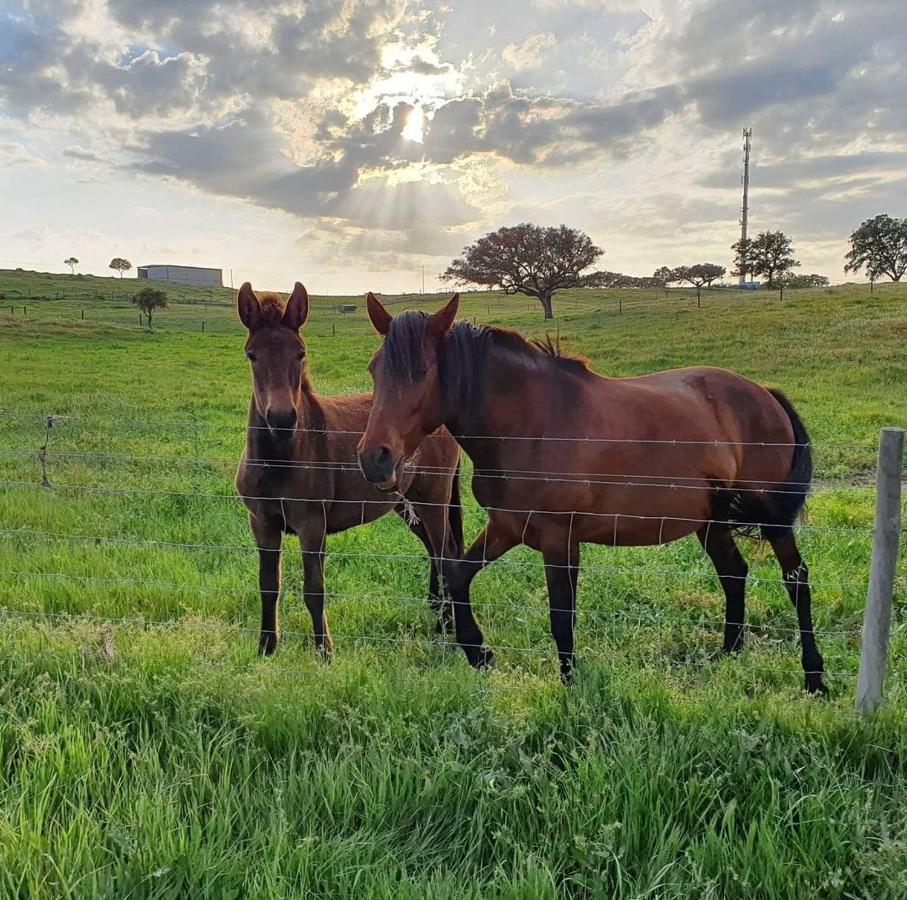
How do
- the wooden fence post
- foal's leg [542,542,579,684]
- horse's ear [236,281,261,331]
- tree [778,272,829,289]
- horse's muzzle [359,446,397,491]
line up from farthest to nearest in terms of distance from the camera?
1. tree [778,272,829,289]
2. horse's ear [236,281,261,331]
3. foal's leg [542,542,579,684]
4. horse's muzzle [359,446,397,491]
5. the wooden fence post

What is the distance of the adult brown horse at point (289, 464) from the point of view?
421cm

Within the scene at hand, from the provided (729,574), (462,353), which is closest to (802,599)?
(729,574)

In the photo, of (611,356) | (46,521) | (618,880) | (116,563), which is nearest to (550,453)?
(618,880)

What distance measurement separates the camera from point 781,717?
2.94m

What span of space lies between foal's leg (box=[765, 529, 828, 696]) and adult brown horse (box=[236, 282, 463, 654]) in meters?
2.26

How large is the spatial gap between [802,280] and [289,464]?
249 feet

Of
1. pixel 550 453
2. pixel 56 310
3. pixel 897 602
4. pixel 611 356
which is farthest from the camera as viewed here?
pixel 56 310

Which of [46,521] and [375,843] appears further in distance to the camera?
[46,521]

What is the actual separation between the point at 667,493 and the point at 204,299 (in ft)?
278

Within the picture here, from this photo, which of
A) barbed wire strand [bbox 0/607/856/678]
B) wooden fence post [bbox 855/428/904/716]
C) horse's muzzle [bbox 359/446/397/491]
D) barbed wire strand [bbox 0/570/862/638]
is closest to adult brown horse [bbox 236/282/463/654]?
barbed wire strand [bbox 0/607/856/678]

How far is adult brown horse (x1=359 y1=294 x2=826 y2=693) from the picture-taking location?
3.57m

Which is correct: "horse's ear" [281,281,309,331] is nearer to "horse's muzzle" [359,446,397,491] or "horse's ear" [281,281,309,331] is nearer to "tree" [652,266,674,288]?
"horse's muzzle" [359,446,397,491]

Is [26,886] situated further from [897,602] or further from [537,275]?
[537,275]

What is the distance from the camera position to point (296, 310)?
4461 mm
